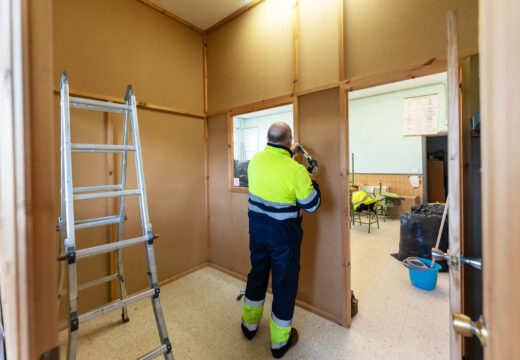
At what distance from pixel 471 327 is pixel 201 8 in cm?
342

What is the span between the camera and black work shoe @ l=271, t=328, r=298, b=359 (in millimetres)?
1733

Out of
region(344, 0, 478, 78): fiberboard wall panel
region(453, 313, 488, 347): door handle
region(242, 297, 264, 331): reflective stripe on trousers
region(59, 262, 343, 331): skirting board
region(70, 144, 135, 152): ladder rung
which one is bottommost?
region(59, 262, 343, 331): skirting board

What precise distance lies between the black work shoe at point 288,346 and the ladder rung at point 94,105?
2.09 metres

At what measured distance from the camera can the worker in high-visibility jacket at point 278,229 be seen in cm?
174

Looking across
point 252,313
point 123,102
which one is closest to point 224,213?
point 252,313

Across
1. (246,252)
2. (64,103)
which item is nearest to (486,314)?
(64,103)

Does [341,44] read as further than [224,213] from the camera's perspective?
No

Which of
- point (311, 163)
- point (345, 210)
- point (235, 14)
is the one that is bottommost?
point (345, 210)

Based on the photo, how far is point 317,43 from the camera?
2.14 meters

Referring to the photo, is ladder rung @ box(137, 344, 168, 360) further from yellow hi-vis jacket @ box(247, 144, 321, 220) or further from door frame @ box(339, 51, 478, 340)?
door frame @ box(339, 51, 478, 340)

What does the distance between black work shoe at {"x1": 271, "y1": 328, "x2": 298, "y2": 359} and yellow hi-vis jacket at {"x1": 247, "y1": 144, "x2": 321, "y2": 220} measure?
0.99m

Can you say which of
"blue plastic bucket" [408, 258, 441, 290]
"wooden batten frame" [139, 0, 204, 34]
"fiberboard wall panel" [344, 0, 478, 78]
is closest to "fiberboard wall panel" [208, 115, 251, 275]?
"wooden batten frame" [139, 0, 204, 34]

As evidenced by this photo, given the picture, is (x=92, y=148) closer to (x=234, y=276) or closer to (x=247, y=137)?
(x=234, y=276)

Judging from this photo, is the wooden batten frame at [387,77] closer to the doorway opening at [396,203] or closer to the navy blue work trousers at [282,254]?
the navy blue work trousers at [282,254]
